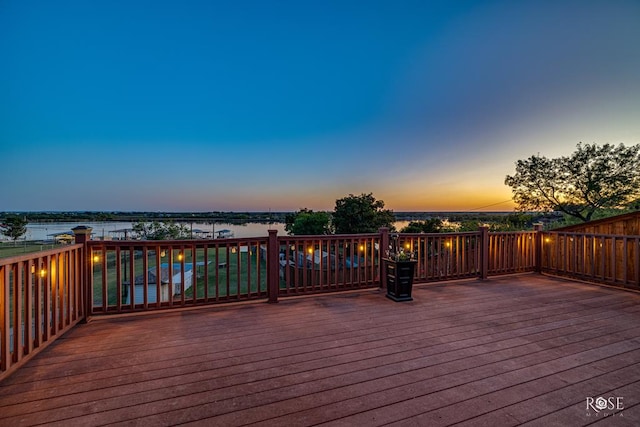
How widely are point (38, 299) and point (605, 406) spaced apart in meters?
4.03

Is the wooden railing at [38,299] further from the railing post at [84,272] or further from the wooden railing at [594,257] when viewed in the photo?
the wooden railing at [594,257]

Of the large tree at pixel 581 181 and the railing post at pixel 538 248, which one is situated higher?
the large tree at pixel 581 181

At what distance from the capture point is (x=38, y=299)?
2.24 meters

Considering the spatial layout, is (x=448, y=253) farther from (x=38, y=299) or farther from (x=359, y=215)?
(x=359, y=215)

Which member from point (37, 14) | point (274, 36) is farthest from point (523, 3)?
point (37, 14)

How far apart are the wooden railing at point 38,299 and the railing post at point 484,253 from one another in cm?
595

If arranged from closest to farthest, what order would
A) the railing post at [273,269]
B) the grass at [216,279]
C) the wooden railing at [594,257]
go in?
the grass at [216,279], the railing post at [273,269], the wooden railing at [594,257]

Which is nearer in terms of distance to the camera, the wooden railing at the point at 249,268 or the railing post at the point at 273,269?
the wooden railing at the point at 249,268

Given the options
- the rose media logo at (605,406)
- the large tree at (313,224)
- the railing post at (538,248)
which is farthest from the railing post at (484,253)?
the large tree at (313,224)

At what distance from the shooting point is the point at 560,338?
2564 millimetres

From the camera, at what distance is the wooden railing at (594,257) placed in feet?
14.6

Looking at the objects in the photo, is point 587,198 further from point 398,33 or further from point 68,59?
point 68,59

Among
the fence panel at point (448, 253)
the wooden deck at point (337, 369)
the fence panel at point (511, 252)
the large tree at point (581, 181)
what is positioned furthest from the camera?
the large tree at point (581, 181)

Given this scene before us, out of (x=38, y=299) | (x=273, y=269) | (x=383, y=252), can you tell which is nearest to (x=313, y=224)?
(x=383, y=252)
